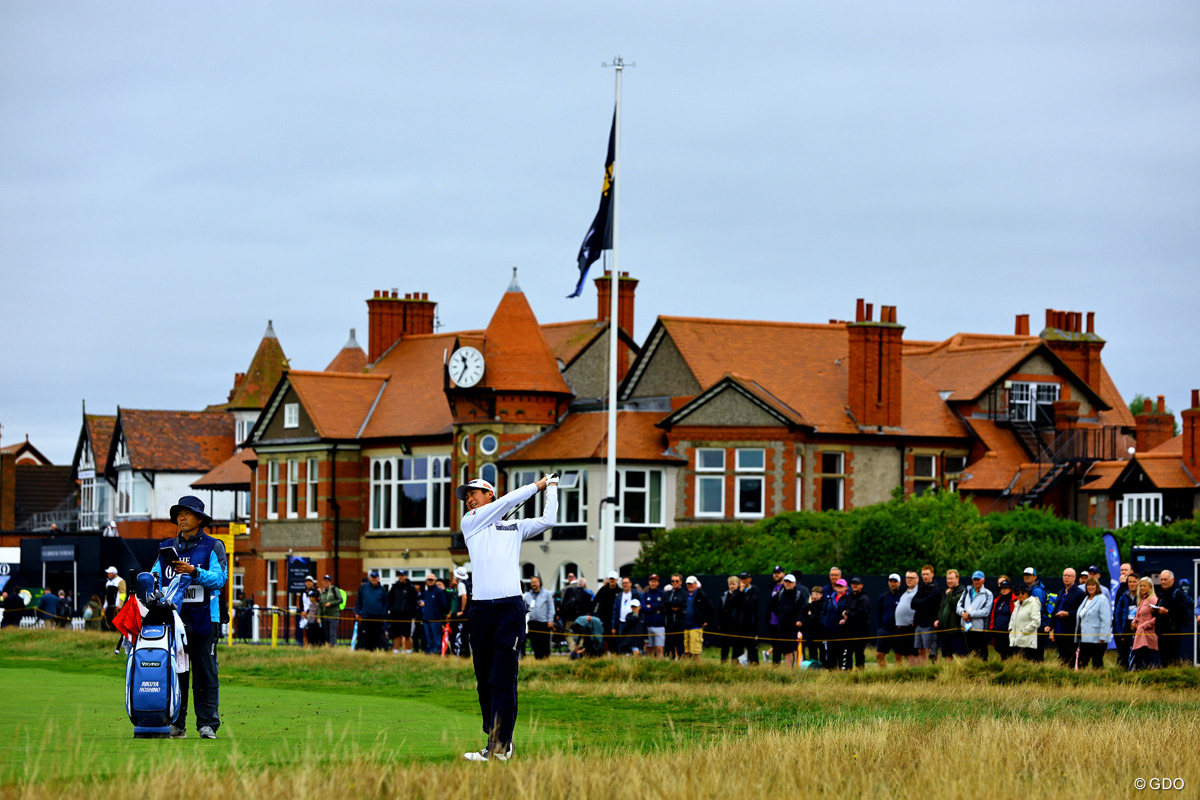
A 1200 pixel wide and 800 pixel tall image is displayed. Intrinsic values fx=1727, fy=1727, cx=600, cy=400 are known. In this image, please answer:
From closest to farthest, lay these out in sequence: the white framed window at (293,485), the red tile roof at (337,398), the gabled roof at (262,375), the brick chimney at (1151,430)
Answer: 1. the red tile roof at (337,398)
2. the brick chimney at (1151,430)
3. the white framed window at (293,485)
4. the gabled roof at (262,375)

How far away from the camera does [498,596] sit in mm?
11711

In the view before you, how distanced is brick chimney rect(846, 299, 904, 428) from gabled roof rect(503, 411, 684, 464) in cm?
596

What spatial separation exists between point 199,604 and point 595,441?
3860 centimetres

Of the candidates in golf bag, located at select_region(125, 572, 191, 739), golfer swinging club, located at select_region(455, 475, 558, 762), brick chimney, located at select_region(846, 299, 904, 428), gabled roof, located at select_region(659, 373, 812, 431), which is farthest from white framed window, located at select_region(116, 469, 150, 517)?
golfer swinging club, located at select_region(455, 475, 558, 762)

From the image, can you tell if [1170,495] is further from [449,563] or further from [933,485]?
[449,563]

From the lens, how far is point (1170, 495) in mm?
51219

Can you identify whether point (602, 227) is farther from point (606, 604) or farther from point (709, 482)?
point (709, 482)

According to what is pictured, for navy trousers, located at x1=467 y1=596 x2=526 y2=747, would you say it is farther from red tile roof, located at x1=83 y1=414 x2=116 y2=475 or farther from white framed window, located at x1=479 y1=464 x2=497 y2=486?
red tile roof, located at x1=83 y1=414 x2=116 y2=475

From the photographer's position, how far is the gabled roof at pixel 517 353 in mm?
53406

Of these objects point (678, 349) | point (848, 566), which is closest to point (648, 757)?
point (848, 566)

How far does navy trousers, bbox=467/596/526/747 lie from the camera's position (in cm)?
1164

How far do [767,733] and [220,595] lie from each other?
439 cm

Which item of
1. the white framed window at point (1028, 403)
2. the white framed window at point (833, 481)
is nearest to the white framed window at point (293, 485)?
the white framed window at point (833, 481)

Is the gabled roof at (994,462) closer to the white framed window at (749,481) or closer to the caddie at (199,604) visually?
the white framed window at (749,481)
